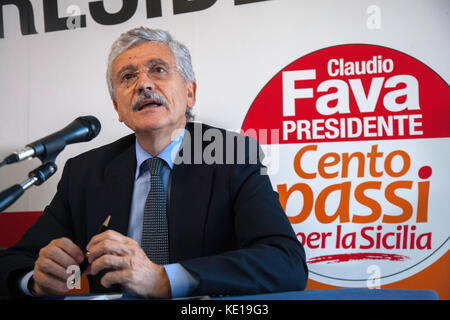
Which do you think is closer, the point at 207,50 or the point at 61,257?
the point at 61,257

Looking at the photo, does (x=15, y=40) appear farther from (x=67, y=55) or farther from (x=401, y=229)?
(x=401, y=229)

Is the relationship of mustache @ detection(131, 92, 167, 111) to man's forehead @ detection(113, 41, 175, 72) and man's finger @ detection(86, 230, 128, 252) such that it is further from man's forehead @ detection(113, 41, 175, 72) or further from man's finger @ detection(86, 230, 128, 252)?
man's finger @ detection(86, 230, 128, 252)

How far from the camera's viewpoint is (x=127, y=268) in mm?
955

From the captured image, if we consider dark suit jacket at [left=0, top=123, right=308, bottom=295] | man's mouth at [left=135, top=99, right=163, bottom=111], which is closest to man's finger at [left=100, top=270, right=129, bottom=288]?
dark suit jacket at [left=0, top=123, right=308, bottom=295]

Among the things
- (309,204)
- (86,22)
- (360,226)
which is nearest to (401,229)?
(360,226)

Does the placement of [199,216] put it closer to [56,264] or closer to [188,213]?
[188,213]

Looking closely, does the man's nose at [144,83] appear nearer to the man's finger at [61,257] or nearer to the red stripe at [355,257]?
the man's finger at [61,257]

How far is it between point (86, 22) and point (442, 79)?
170cm

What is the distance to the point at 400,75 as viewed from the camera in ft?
5.90

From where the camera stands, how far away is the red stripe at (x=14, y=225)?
2.17 m

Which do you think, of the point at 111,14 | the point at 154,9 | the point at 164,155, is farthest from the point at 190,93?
the point at 111,14

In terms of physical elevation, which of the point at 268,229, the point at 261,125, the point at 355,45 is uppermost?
the point at 355,45

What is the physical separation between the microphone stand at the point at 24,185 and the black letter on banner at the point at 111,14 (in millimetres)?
1402

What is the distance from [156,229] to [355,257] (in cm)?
90
